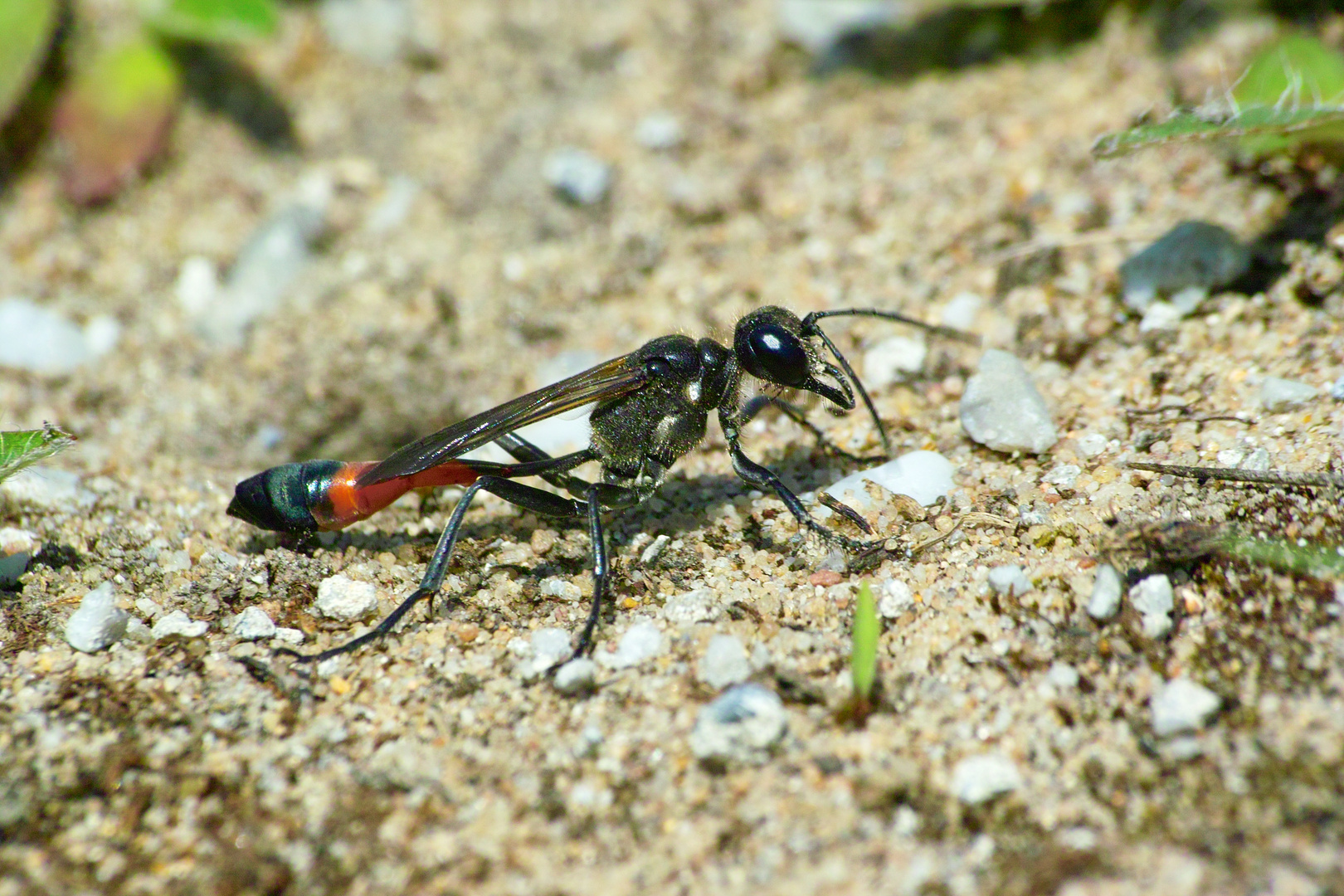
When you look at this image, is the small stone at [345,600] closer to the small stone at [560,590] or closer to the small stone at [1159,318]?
the small stone at [560,590]

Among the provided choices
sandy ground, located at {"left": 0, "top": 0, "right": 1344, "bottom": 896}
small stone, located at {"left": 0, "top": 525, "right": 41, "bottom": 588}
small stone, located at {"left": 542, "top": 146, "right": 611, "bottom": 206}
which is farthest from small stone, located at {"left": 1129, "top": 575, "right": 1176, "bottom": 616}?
small stone, located at {"left": 0, "top": 525, "right": 41, "bottom": 588}

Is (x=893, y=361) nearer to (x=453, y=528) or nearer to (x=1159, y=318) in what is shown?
(x=1159, y=318)

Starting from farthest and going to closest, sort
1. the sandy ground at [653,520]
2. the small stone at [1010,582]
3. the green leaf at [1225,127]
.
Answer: the green leaf at [1225,127], the small stone at [1010,582], the sandy ground at [653,520]

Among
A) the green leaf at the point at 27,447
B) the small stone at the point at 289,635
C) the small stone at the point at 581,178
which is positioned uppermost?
the small stone at the point at 581,178

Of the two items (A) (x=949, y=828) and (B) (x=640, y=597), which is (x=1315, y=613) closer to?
(A) (x=949, y=828)

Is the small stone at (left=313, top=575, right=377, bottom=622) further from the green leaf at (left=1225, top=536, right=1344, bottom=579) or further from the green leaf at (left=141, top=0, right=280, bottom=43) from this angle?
the green leaf at (left=141, top=0, right=280, bottom=43)

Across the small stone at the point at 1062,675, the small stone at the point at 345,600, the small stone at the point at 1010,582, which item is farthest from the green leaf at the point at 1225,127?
the small stone at the point at 345,600
